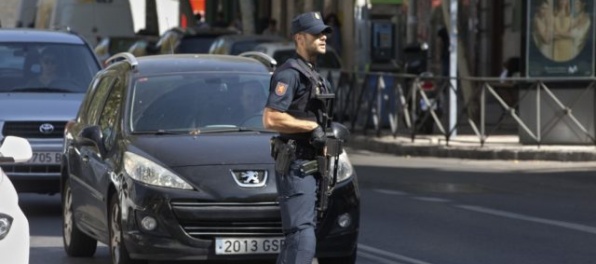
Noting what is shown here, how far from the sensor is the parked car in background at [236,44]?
3066cm

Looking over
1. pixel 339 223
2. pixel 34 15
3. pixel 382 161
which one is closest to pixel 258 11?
pixel 34 15

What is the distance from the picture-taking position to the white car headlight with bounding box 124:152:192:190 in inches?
414

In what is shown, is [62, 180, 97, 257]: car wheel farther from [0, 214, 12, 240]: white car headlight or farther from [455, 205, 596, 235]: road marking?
[0, 214, 12, 240]: white car headlight

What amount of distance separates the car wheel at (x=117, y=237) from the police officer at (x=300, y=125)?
190 centimetres

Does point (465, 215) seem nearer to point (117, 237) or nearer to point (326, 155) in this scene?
point (117, 237)

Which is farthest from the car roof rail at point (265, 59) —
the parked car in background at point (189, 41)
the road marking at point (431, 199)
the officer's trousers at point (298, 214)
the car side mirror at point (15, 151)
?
the parked car in background at point (189, 41)

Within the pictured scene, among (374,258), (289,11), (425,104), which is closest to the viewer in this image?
(374,258)

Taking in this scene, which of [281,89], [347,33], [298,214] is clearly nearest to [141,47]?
[347,33]

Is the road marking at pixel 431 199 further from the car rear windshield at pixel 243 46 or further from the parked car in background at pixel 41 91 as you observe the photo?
the car rear windshield at pixel 243 46

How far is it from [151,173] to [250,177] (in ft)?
2.07

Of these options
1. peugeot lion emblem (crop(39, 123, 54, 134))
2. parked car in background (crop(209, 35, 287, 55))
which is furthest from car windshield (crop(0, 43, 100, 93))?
parked car in background (crop(209, 35, 287, 55))

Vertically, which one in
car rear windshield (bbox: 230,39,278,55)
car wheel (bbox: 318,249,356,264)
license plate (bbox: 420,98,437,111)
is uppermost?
car wheel (bbox: 318,249,356,264)

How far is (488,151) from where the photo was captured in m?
23.6

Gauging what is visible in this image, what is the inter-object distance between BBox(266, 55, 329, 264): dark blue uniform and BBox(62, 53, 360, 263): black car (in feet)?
4.50
